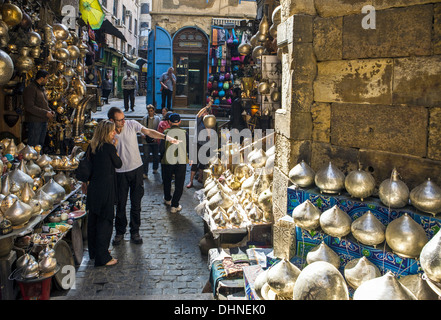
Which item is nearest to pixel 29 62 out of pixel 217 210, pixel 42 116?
pixel 42 116

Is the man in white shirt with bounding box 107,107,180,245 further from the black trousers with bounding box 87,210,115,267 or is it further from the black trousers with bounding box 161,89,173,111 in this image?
Answer: the black trousers with bounding box 161,89,173,111

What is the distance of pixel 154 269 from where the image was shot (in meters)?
4.93

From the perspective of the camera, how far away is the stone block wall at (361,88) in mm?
2814

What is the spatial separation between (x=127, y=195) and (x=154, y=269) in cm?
122

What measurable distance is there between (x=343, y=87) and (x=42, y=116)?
585 cm

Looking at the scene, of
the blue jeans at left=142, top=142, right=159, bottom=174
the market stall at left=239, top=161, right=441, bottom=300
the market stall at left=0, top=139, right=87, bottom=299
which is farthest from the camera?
the blue jeans at left=142, top=142, right=159, bottom=174

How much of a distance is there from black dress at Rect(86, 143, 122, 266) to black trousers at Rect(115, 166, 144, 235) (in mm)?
632

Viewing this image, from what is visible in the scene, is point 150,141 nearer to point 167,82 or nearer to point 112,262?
point 167,82

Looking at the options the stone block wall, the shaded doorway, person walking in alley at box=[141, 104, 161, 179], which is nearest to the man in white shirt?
the stone block wall

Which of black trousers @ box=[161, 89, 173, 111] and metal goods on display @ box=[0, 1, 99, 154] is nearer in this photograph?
metal goods on display @ box=[0, 1, 99, 154]

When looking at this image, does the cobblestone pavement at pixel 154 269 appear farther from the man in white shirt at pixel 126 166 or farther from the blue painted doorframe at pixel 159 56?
the blue painted doorframe at pixel 159 56

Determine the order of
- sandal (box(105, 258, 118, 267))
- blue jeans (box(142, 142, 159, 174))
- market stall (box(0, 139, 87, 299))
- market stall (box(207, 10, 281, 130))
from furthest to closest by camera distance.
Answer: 1. blue jeans (box(142, 142, 159, 174))
2. market stall (box(207, 10, 281, 130))
3. sandal (box(105, 258, 118, 267))
4. market stall (box(0, 139, 87, 299))

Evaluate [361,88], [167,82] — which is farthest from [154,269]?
[167,82]

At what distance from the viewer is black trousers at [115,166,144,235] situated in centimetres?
543
